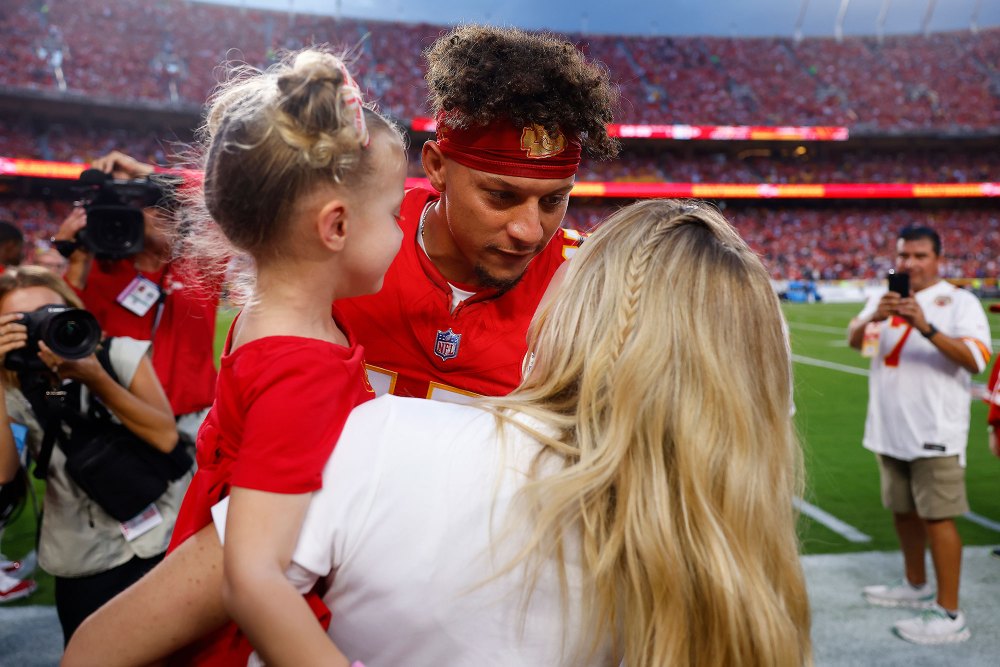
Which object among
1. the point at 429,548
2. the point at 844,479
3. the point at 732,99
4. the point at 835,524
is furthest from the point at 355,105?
the point at 732,99

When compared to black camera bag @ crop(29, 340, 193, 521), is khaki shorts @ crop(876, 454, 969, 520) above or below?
below

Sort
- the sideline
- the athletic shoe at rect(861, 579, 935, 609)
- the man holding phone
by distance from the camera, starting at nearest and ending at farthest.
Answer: the man holding phone < the athletic shoe at rect(861, 579, 935, 609) < the sideline

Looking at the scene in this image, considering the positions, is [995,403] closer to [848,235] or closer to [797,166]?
[848,235]

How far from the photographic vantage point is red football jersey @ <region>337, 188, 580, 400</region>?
232cm

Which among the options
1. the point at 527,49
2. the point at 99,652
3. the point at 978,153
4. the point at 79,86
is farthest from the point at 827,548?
the point at 978,153

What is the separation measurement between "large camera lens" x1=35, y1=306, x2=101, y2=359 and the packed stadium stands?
1337 inches

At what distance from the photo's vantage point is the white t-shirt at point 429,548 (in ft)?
3.34

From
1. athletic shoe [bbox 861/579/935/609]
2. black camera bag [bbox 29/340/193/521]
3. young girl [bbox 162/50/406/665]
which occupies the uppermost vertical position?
young girl [bbox 162/50/406/665]

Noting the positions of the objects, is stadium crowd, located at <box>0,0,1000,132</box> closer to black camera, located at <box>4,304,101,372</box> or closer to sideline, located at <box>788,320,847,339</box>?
sideline, located at <box>788,320,847,339</box>

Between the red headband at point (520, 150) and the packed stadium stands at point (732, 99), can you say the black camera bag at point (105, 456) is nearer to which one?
the red headband at point (520, 150)

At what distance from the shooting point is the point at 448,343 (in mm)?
2328

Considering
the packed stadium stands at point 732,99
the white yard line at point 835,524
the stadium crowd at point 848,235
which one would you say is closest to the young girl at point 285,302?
the white yard line at point 835,524

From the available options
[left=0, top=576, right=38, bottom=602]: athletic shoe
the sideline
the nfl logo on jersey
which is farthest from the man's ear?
the sideline

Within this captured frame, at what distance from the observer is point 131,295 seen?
3.93 metres
